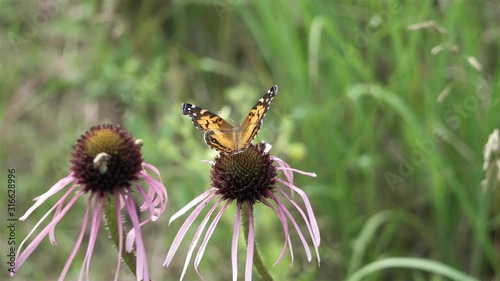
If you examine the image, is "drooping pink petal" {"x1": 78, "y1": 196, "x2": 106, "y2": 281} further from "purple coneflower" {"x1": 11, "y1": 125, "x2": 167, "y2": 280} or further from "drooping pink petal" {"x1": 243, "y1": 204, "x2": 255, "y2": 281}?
→ "drooping pink petal" {"x1": 243, "y1": 204, "x2": 255, "y2": 281}

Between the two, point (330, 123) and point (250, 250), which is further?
point (330, 123)

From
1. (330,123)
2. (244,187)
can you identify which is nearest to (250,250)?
(244,187)

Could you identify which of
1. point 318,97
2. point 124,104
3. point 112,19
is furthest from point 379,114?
point 112,19

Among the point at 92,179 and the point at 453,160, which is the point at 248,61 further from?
the point at 92,179

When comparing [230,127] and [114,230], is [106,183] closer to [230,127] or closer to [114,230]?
[114,230]

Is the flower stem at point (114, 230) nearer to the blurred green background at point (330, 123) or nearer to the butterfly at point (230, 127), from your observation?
the butterfly at point (230, 127)

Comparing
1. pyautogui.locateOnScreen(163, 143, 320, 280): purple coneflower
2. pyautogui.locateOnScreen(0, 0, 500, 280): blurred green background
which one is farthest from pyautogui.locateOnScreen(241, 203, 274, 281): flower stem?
pyautogui.locateOnScreen(0, 0, 500, 280): blurred green background
